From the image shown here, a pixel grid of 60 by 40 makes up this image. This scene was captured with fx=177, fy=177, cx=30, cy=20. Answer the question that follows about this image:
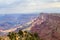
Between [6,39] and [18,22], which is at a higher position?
[6,39]

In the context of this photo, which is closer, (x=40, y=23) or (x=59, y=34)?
(x=59, y=34)

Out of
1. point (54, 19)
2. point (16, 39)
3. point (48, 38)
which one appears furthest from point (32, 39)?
point (54, 19)

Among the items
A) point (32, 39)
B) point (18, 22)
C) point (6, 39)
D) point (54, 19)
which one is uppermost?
point (6, 39)

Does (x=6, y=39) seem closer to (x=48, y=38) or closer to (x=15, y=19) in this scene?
(x=48, y=38)

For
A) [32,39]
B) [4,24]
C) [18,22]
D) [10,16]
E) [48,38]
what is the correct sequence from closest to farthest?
[32,39] < [48,38] < [4,24] < [18,22] < [10,16]

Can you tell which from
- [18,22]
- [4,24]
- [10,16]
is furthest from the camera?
[10,16]

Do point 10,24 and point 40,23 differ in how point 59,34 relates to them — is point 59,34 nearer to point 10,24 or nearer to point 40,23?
point 40,23
